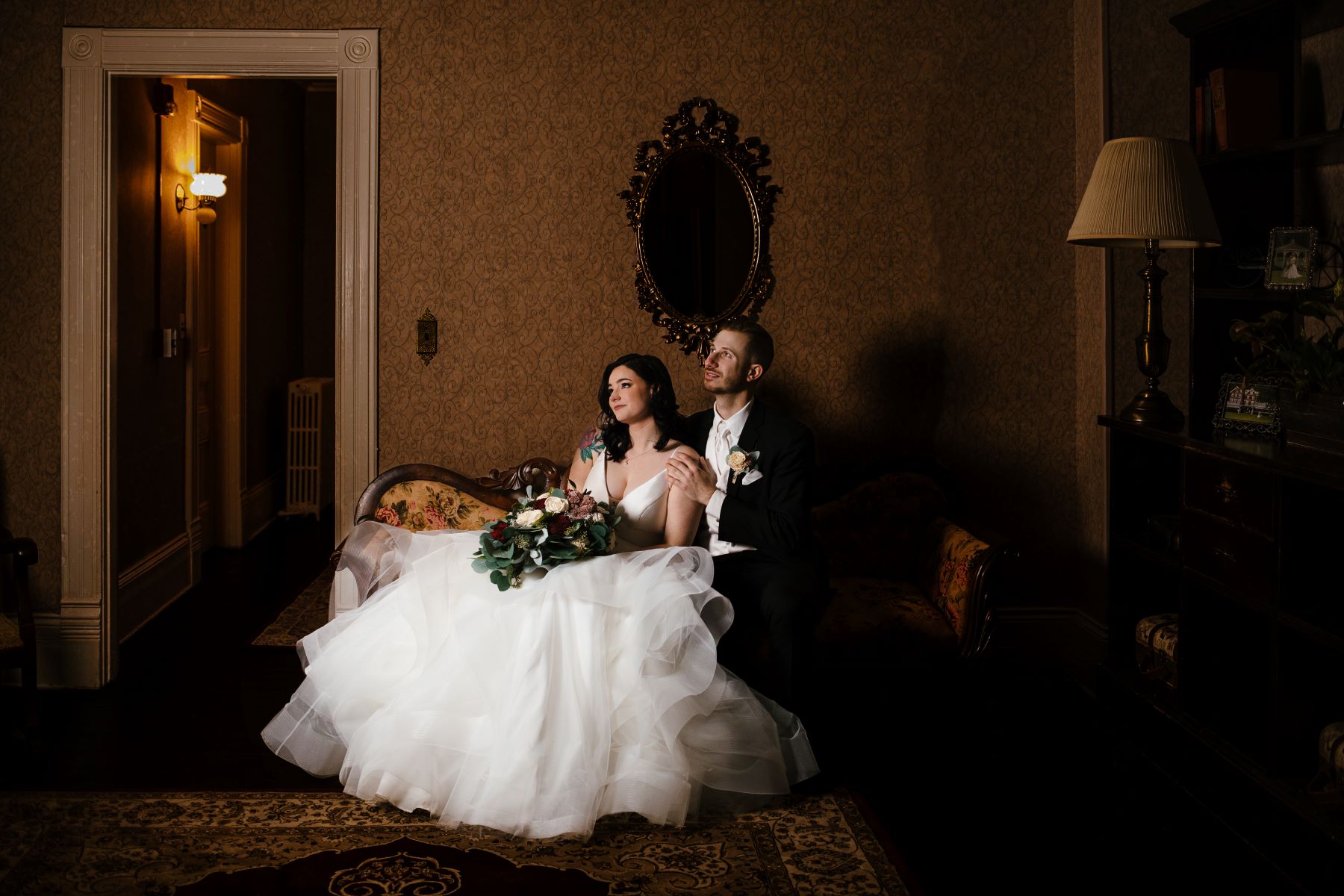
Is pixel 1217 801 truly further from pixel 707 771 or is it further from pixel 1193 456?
pixel 707 771

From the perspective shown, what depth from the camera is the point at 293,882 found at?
3.06 meters

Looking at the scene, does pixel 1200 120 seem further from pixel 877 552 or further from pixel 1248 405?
pixel 877 552

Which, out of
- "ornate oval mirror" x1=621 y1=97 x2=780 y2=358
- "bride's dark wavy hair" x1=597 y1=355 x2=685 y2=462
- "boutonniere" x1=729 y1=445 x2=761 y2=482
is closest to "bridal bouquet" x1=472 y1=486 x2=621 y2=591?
"bride's dark wavy hair" x1=597 y1=355 x2=685 y2=462

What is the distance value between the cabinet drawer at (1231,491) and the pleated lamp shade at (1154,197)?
71cm

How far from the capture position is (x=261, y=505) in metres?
8.65

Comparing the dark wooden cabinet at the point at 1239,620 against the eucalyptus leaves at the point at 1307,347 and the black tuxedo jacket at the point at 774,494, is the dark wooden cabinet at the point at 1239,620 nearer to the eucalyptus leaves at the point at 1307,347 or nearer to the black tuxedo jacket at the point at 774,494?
the eucalyptus leaves at the point at 1307,347

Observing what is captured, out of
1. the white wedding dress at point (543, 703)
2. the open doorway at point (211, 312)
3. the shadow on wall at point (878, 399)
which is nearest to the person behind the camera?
the white wedding dress at point (543, 703)

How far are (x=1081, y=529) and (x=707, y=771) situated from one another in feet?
8.09

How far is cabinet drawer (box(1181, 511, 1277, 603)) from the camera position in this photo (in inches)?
129

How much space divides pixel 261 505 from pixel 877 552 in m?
5.37

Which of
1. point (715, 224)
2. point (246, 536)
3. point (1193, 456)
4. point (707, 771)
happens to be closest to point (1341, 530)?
point (1193, 456)

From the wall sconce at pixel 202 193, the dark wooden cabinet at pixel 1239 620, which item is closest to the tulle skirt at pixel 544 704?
the dark wooden cabinet at pixel 1239 620

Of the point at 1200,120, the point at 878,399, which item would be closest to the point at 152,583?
the point at 878,399

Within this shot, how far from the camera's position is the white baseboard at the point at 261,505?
8207mm
